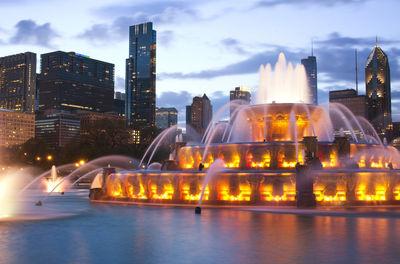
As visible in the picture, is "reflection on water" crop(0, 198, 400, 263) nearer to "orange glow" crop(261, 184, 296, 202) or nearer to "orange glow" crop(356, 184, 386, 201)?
"orange glow" crop(261, 184, 296, 202)

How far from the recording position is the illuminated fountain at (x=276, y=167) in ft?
88.3

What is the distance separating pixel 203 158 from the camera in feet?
109

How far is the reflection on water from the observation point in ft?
39.0

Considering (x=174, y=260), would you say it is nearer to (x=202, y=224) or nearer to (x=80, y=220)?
(x=202, y=224)

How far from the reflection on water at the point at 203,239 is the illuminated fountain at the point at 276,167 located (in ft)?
19.0

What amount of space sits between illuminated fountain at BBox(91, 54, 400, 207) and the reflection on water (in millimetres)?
5785

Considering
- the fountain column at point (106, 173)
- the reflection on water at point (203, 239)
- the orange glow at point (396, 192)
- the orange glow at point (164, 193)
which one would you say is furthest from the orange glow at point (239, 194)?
the fountain column at point (106, 173)

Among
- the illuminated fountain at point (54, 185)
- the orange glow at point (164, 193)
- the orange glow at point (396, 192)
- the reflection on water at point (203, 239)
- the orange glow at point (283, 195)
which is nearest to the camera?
the reflection on water at point (203, 239)

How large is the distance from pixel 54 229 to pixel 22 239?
2.36 metres

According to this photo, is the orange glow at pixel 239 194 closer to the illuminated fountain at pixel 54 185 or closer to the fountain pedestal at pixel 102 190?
the fountain pedestal at pixel 102 190

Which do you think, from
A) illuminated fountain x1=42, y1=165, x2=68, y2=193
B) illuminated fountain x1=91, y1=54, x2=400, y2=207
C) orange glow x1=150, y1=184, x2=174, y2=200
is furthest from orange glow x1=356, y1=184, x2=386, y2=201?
illuminated fountain x1=42, y1=165, x2=68, y2=193

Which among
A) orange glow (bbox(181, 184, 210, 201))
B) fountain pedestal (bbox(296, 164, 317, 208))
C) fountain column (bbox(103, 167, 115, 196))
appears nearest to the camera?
fountain pedestal (bbox(296, 164, 317, 208))

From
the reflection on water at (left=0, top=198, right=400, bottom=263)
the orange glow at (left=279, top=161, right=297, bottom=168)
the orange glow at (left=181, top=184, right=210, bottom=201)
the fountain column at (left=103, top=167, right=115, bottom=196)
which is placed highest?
the orange glow at (left=279, top=161, right=297, bottom=168)

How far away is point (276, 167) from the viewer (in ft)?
103
